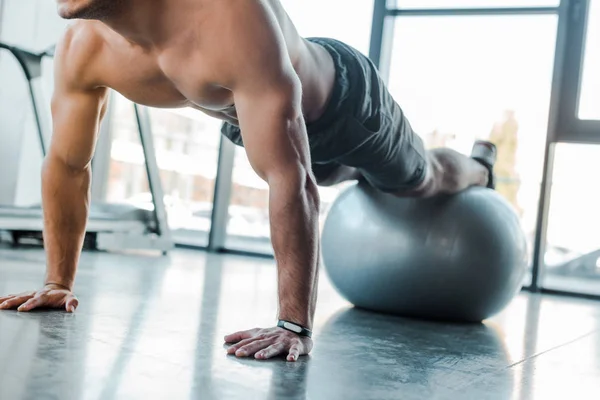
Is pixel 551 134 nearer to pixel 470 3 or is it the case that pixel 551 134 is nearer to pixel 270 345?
pixel 470 3

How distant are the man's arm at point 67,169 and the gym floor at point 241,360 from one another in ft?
0.28

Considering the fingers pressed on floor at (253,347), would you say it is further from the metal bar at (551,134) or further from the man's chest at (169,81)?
the metal bar at (551,134)

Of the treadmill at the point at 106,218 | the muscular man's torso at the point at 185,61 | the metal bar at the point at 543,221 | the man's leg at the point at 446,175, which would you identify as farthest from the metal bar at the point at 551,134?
the muscular man's torso at the point at 185,61

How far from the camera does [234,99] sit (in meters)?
1.42

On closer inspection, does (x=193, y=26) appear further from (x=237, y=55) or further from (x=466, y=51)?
(x=466, y=51)

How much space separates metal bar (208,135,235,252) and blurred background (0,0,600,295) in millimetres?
11

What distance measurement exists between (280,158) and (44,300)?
70 centimetres

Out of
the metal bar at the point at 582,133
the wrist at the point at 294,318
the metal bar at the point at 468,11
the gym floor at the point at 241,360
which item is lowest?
the gym floor at the point at 241,360

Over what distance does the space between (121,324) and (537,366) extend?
3.14 ft

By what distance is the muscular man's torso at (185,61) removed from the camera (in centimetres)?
136

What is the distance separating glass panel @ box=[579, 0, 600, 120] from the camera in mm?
4355

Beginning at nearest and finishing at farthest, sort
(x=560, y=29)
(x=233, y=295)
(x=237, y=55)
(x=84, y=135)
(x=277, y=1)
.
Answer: (x=237, y=55) < (x=277, y=1) < (x=84, y=135) < (x=233, y=295) < (x=560, y=29)

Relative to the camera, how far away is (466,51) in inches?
184

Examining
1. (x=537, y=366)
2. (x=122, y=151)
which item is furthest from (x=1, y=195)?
(x=537, y=366)
